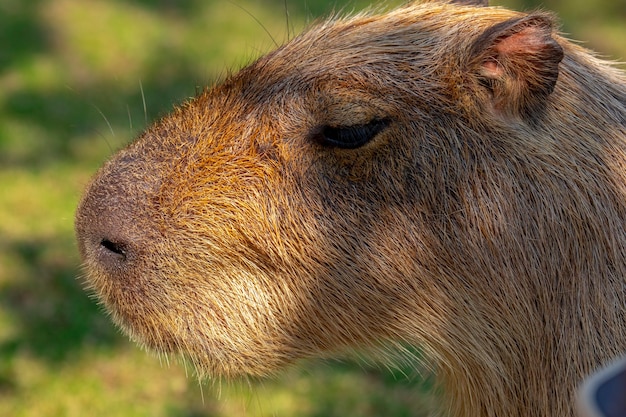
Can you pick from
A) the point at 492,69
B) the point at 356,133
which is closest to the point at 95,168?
the point at 356,133

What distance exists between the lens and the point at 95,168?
20.7 ft

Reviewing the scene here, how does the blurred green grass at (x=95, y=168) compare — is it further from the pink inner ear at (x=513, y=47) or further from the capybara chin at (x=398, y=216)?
the pink inner ear at (x=513, y=47)

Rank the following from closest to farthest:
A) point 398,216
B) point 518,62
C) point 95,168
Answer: point 518,62, point 398,216, point 95,168

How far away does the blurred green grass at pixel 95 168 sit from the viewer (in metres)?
4.46

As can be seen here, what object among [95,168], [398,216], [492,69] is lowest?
[95,168]

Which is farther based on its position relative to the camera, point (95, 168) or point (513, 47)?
point (95, 168)

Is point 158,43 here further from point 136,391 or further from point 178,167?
point 178,167

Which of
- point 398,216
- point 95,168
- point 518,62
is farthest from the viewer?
point 95,168

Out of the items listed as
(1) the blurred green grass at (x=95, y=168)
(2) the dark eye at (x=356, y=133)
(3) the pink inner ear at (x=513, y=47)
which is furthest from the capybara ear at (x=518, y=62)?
(1) the blurred green grass at (x=95, y=168)

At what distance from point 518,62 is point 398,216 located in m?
0.53

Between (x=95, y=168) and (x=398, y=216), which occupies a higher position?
(x=398, y=216)

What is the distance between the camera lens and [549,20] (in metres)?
2.35

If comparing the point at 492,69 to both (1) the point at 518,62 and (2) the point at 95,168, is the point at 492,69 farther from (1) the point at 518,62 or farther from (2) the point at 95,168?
(2) the point at 95,168

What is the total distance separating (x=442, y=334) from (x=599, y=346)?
438 mm
